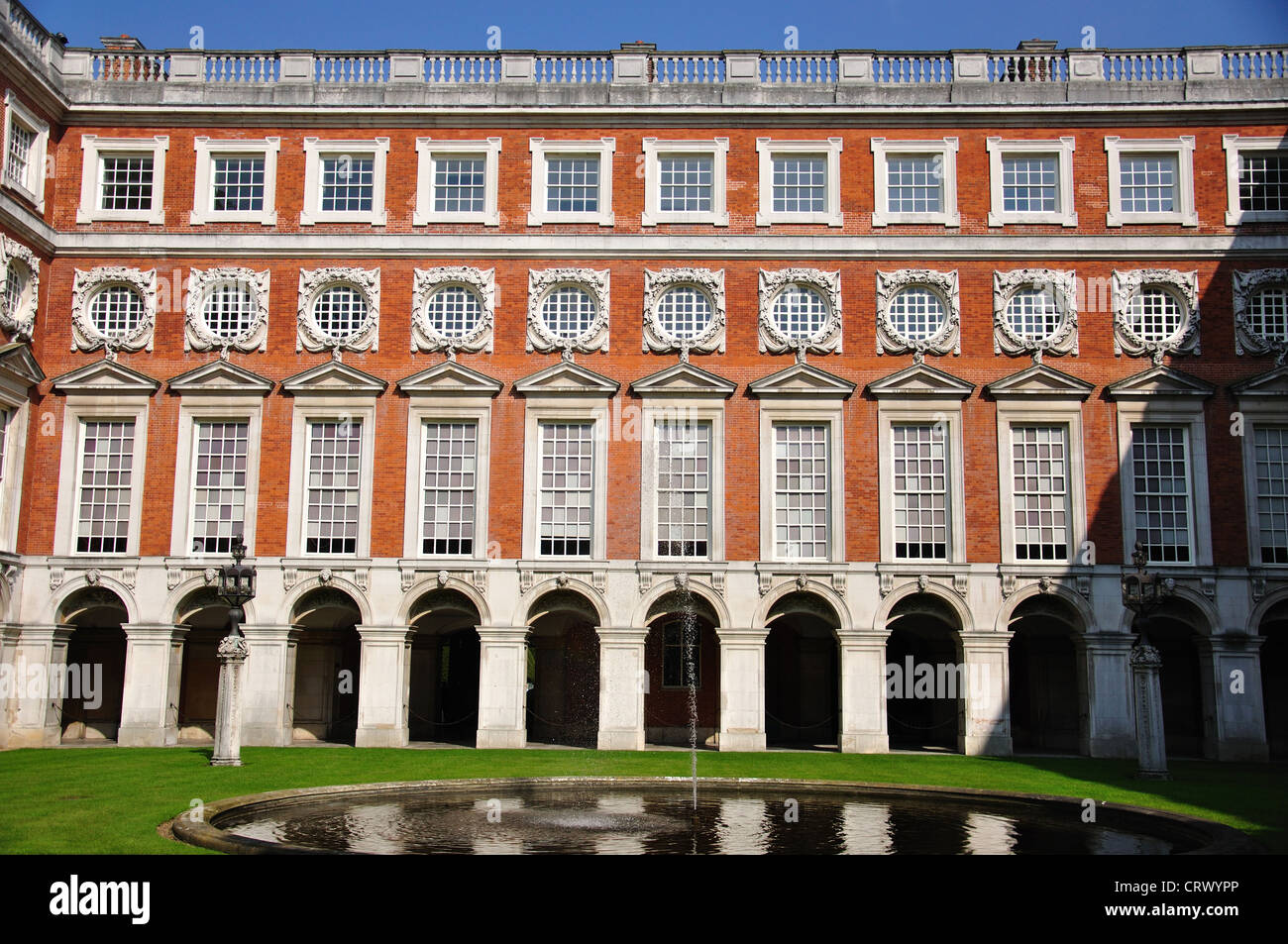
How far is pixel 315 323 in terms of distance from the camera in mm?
35469

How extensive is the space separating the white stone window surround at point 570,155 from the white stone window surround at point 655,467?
18.8ft

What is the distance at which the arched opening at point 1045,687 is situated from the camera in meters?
35.9

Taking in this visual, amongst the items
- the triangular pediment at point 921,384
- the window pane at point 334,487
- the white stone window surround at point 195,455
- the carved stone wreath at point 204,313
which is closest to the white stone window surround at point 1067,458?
the triangular pediment at point 921,384

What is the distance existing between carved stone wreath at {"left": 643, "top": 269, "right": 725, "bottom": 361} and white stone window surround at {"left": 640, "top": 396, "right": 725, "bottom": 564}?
4.82ft

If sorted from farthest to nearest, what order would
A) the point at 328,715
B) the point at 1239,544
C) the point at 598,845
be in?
the point at 328,715 < the point at 1239,544 < the point at 598,845

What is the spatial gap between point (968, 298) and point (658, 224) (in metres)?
9.08

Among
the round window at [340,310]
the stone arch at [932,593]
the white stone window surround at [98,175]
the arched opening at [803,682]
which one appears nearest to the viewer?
the stone arch at [932,593]

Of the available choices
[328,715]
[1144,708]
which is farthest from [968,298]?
[328,715]

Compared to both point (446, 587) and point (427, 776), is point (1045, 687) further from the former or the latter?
point (427, 776)

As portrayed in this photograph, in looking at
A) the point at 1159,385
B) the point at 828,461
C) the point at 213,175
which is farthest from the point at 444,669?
the point at 1159,385

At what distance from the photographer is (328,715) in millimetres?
36344

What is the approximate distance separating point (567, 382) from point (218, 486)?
33.7ft

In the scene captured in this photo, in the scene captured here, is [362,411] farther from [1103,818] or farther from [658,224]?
[1103,818]

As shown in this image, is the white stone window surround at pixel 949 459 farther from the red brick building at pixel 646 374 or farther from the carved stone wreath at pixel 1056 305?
the carved stone wreath at pixel 1056 305
